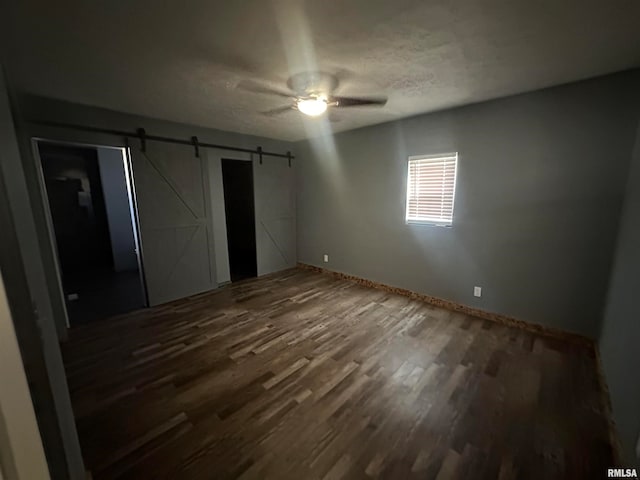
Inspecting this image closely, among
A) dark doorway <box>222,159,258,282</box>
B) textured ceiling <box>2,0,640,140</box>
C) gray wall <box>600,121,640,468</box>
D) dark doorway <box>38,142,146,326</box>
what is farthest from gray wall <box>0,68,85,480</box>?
dark doorway <box>38,142,146,326</box>

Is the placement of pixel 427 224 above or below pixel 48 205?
below

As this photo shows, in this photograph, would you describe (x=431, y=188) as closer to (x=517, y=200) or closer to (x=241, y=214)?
(x=517, y=200)

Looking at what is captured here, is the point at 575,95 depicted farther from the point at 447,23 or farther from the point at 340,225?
the point at 340,225

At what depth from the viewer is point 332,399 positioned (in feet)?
6.73

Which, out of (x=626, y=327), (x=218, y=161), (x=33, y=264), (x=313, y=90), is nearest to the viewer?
(x=33, y=264)

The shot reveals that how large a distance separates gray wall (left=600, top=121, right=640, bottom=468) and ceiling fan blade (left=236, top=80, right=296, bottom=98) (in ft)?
10.3

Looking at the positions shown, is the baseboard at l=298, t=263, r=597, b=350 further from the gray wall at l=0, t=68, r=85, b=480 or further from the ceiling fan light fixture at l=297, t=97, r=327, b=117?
the gray wall at l=0, t=68, r=85, b=480

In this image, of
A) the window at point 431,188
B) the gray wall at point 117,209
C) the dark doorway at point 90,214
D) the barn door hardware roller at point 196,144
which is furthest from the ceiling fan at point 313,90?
the gray wall at point 117,209

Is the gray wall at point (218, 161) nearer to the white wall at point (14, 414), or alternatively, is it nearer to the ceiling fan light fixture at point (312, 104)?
the ceiling fan light fixture at point (312, 104)

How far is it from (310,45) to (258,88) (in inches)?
35.4

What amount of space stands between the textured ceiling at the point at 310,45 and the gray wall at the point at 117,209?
2950 mm

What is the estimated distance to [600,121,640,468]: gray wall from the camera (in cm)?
156

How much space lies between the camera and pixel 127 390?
2168 millimetres

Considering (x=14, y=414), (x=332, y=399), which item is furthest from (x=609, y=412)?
(x=14, y=414)
